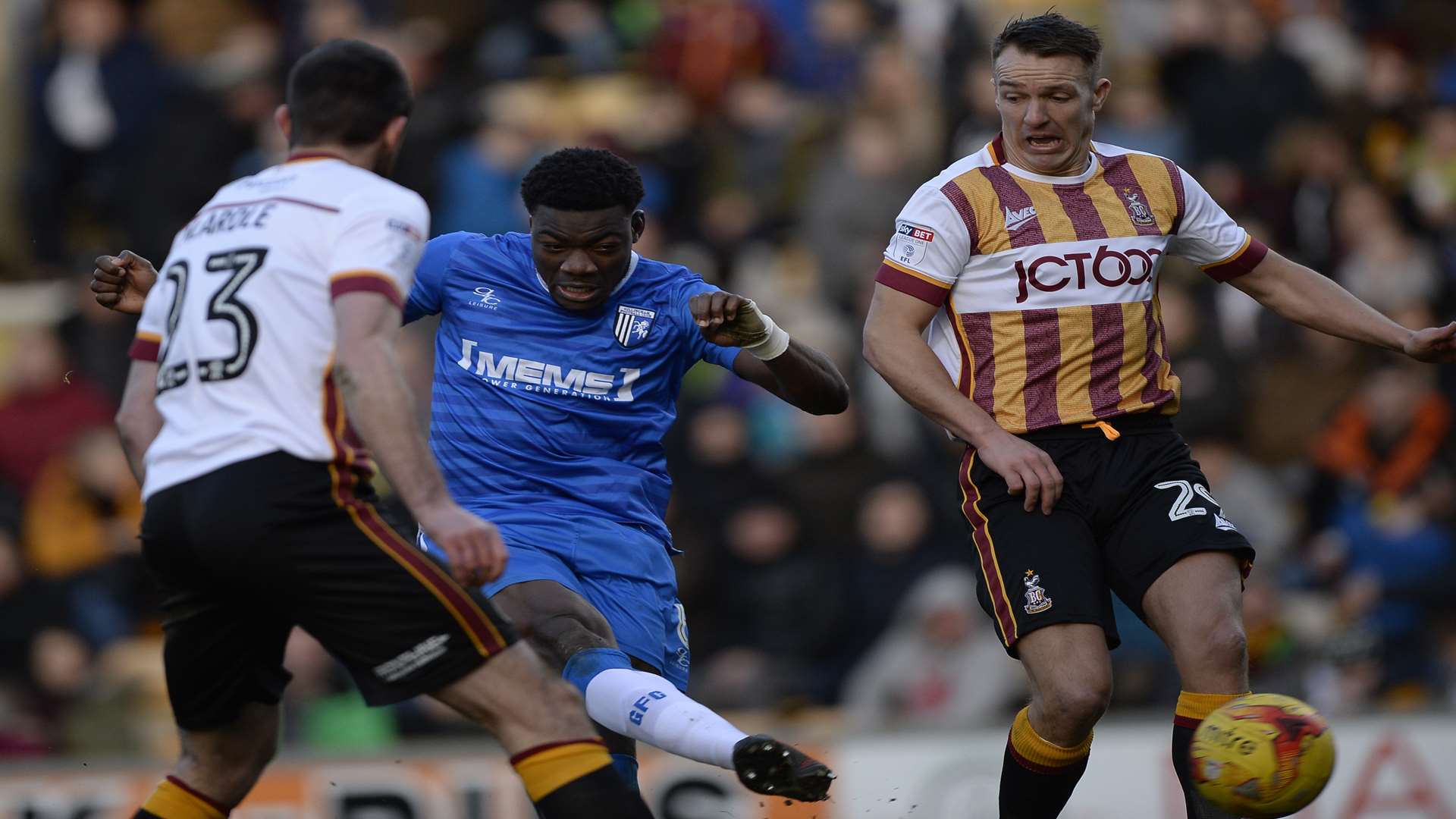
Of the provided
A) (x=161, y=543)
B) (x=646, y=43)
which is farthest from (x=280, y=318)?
(x=646, y=43)

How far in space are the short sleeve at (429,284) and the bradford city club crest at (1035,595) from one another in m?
2.39

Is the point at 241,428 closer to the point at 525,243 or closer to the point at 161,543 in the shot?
the point at 161,543

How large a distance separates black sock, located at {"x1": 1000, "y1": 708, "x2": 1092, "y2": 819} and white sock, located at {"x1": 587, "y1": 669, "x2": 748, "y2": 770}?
106cm

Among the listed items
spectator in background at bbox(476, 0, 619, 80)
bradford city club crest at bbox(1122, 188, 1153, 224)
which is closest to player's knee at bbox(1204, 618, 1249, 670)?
bradford city club crest at bbox(1122, 188, 1153, 224)

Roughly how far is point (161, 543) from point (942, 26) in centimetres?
1070

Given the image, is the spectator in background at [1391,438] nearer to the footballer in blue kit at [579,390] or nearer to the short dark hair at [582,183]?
the footballer in blue kit at [579,390]

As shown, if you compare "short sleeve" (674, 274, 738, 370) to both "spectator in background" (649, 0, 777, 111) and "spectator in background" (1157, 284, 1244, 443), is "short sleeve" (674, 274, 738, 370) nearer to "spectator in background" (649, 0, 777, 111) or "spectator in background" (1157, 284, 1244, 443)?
"spectator in background" (1157, 284, 1244, 443)

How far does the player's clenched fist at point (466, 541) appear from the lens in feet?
17.6

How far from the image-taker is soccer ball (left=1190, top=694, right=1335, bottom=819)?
6.32 m

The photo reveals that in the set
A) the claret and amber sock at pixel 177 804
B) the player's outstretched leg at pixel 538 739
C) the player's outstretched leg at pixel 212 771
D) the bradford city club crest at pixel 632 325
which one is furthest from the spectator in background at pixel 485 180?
the player's outstretched leg at pixel 538 739

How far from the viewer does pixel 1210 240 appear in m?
7.20

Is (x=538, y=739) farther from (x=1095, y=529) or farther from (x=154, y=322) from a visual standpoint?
(x=1095, y=529)

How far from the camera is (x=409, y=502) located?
5.39m

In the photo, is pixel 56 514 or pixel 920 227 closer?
pixel 920 227
